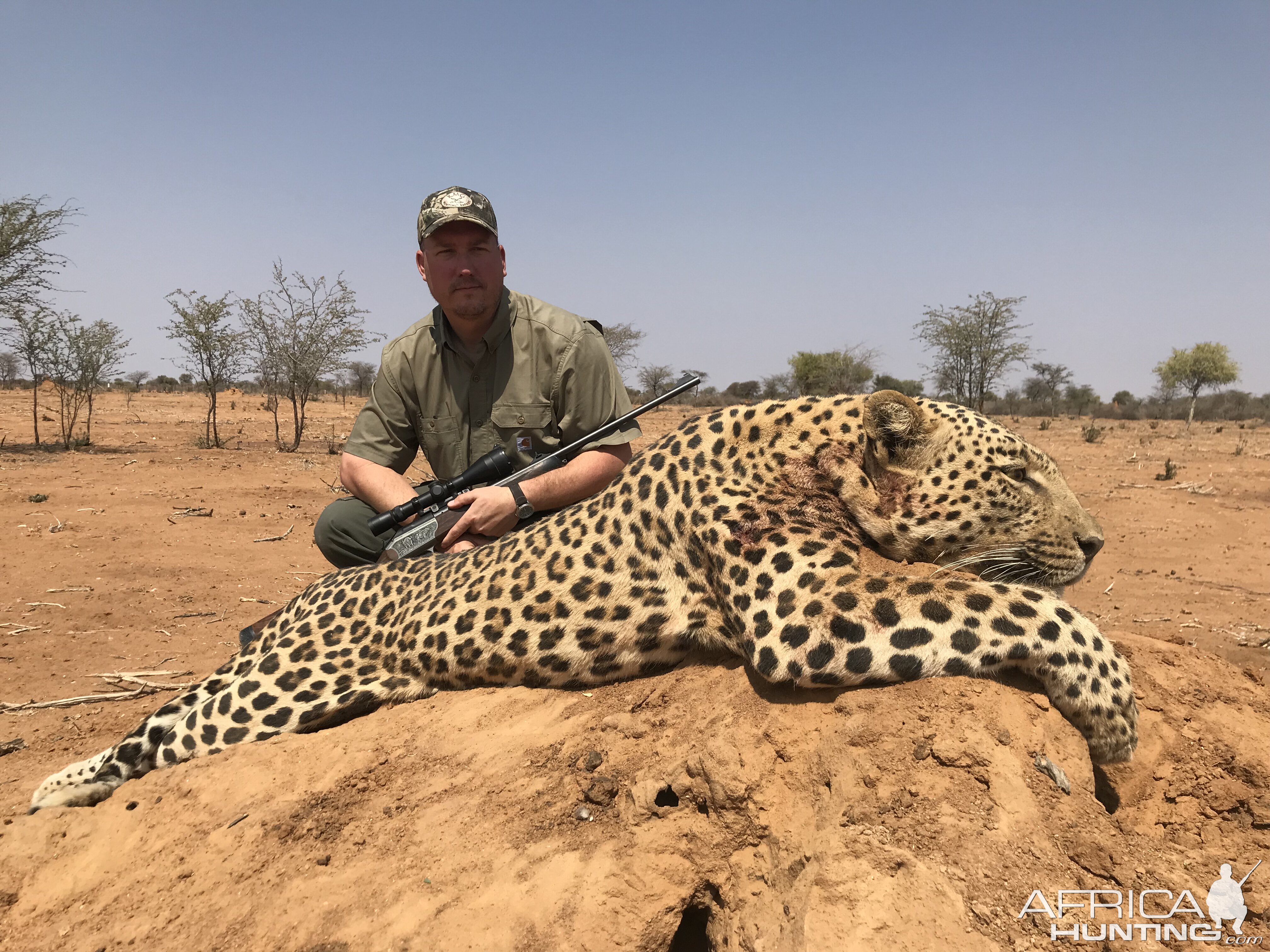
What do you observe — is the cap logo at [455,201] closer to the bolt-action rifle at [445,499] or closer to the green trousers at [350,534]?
the bolt-action rifle at [445,499]

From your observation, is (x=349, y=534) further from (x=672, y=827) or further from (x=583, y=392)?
(x=672, y=827)

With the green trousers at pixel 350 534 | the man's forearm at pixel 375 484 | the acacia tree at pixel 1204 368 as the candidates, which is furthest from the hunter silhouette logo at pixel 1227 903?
the acacia tree at pixel 1204 368

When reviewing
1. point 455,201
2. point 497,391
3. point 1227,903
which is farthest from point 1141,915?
point 455,201

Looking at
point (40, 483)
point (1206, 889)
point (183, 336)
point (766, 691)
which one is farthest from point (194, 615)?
point (183, 336)

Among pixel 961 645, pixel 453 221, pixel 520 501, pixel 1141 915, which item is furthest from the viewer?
pixel 453 221

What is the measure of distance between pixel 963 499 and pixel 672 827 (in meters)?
1.78

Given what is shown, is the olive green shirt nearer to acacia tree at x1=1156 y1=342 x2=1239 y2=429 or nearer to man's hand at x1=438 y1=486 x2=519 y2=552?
man's hand at x1=438 y1=486 x2=519 y2=552

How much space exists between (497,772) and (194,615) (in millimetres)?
5200

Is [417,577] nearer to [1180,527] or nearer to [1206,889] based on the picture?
[1206,889]

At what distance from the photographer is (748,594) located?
3146mm

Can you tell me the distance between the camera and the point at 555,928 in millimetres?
2543

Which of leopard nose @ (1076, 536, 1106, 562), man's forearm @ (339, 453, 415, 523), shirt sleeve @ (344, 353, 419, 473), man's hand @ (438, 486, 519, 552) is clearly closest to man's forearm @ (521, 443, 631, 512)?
man's hand @ (438, 486, 519, 552)

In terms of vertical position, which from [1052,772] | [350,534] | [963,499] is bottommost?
[1052,772]

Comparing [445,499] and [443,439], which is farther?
[443,439]
